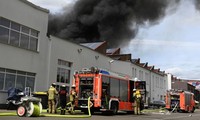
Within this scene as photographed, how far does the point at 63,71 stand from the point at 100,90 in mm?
10158

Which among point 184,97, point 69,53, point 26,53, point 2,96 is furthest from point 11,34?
point 184,97

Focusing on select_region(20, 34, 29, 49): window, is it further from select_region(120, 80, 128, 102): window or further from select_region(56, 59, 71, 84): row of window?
select_region(120, 80, 128, 102): window

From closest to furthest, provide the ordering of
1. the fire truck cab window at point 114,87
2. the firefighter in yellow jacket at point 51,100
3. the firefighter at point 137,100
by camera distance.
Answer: the firefighter in yellow jacket at point 51,100
the fire truck cab window at point 114,87
the firefighter at point 137,100

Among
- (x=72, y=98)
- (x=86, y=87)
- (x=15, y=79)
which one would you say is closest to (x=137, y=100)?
(x=86, y=87)

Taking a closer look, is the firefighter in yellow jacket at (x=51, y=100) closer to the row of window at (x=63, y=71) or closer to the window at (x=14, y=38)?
the window at (x=14, y=38)

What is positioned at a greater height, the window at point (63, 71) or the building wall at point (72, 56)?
the building wall at point (72, 56)

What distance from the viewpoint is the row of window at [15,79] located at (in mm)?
19953

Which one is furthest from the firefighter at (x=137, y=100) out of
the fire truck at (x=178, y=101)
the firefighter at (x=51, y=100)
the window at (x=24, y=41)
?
the fire truck at (x=178, y=101)

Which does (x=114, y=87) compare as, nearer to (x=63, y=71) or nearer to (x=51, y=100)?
(x=51, y=100)

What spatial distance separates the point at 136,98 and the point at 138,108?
0.78 m

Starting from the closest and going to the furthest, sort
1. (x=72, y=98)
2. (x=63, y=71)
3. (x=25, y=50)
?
(x=72, y=98) < (x=25, y=50) < (x=63, y=71)

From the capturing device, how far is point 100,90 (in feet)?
55.7

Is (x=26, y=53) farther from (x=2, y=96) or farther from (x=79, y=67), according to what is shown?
(x=79, y=67)

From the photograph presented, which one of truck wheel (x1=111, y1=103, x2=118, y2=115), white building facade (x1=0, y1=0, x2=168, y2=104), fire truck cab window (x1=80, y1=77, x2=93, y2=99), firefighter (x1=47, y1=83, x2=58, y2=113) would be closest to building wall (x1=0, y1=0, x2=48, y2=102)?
white building facade (x1=0, y1=0, x2=168, y2=104)
